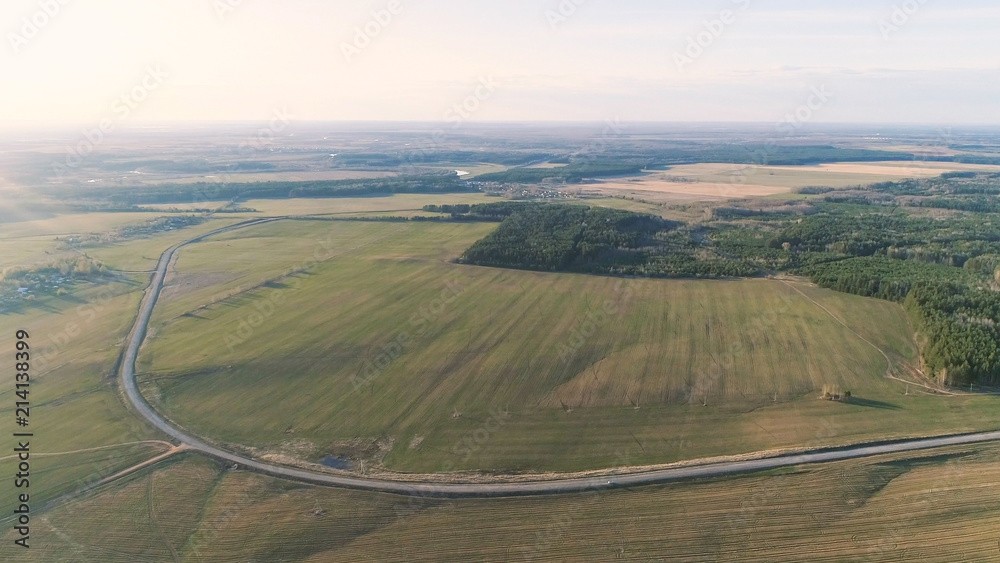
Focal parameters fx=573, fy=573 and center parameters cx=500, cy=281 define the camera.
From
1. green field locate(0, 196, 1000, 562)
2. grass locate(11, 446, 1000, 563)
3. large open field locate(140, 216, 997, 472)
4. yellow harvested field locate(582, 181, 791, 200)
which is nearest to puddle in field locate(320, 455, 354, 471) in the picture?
large open field locate(140, 216, 997, 472)

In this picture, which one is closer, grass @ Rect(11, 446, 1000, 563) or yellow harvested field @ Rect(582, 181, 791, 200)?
grass @ Rect(11, 446, 1000, 563)

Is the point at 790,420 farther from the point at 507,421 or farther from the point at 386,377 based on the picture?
the point at 386,377

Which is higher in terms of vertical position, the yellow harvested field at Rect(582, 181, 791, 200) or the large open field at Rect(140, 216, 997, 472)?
the yellow harvested field at Rect(582, 181, 791, 200)

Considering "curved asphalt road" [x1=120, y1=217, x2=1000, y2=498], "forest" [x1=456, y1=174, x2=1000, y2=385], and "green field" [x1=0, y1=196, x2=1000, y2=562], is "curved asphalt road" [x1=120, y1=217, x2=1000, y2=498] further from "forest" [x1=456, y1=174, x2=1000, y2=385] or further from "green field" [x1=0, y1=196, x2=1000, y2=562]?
"forest" [x1=456, y1=174, x2=1000, y2=385]

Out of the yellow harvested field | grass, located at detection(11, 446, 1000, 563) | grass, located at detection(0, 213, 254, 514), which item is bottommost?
grass, located at detection(11, 446, 1000, 563)

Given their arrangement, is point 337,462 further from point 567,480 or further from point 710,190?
point 710,190

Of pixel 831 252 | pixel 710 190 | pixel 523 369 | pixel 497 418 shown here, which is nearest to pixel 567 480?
pixel 497 418

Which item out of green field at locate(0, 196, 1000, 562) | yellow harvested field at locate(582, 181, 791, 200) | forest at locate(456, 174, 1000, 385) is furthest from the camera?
yellow harvested field at locate(582, 181, 791, 200)
